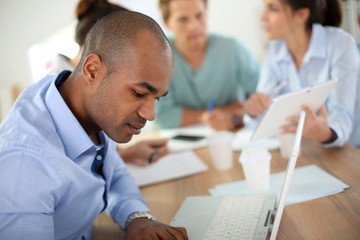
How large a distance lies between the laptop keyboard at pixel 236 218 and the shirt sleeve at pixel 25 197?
1.25 ft

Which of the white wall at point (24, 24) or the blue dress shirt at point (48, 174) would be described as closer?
the blue dress shirt at point (48, 174)

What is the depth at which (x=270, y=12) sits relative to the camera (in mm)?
1688

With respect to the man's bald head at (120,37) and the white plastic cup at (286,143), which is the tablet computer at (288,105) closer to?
the white plastic cup at (286,143)

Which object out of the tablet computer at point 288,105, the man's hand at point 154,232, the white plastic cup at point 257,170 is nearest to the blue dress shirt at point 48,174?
the man's hand at point 154,232

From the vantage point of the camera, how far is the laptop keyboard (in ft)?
2.71

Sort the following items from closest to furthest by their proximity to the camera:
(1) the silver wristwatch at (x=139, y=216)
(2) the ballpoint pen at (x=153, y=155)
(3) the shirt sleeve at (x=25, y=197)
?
1. (3) the shirt sleeve at (x=25, y=197)
2. (1) the silver wristwatch at (x=139, y=216)
3. (2) the ballpoint pen at (x=153, y=155)

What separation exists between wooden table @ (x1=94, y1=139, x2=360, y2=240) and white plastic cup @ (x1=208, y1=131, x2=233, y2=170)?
3 centimetres

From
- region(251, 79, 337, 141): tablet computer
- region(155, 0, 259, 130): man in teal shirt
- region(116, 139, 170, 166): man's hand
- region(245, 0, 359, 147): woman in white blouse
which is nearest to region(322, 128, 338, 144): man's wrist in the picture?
region(245, 0, 359, 147): woman in white blouse

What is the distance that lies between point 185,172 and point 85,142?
533 mm

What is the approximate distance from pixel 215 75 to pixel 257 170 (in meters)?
1.27

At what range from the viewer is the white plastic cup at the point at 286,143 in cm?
126

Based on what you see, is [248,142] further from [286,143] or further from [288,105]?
[288,105]

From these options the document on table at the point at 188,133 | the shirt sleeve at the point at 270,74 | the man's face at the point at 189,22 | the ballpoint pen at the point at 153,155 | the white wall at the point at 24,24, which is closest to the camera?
the ballpoint pen at the point at 153,155

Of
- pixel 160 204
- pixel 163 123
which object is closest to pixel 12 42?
pixel 163 123
